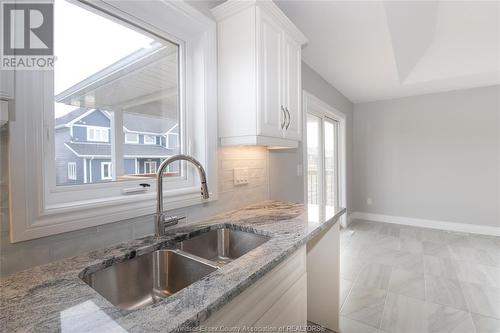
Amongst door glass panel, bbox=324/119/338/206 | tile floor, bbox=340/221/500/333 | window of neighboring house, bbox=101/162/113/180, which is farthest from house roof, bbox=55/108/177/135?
door glass panel, bbox=324/119/338/206

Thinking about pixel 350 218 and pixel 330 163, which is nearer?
pixel 330 163

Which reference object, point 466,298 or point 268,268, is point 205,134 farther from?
point 466,298

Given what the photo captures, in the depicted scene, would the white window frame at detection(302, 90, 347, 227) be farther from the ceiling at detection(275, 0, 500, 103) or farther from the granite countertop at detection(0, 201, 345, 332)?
the granite countertop at detection(0, 201, 345, 332)

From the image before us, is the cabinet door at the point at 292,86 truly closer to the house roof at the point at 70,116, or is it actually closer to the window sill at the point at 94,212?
the window sill at the point at 94,212

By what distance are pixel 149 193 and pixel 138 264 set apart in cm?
40

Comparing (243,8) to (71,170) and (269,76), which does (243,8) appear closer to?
(269,76)

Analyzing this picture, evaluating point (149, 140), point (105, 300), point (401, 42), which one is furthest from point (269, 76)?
point (401, 42)

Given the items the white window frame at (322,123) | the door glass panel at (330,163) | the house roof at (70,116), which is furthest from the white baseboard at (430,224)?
the house roof at (70,116)

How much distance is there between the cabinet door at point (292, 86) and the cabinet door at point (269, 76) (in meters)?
0.08

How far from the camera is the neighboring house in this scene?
1058mm

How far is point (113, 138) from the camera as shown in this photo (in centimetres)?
124

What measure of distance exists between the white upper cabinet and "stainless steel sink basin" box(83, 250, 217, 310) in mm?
798

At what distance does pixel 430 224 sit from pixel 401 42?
10.0 ft

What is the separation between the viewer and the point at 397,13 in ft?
6.97
